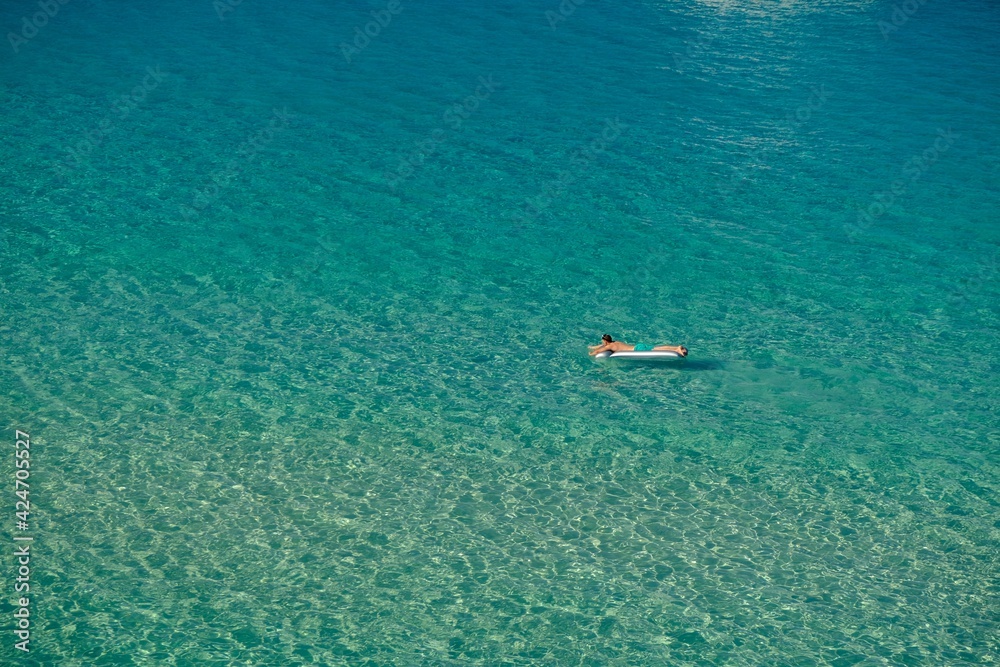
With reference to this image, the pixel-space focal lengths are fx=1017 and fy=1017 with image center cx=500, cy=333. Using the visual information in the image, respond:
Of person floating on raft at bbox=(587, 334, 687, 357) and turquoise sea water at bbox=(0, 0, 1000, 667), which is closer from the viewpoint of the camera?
turquoise sea water at bbox=(0, 0, 1000, 667)

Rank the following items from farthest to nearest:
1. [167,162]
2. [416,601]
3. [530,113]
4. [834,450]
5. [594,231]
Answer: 1. [530,113]
2. [167,162]
3. [594,231]
4. [834,450]
5. [416,601]

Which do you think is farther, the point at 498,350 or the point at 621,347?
the point at 498,350

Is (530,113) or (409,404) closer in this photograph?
(409,404)

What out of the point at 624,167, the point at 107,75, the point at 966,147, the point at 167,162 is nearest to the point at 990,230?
the point at 966,147

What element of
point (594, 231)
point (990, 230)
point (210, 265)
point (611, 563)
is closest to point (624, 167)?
point (594, 231)

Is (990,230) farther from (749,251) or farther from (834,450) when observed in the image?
(834,450)

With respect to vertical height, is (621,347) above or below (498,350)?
above

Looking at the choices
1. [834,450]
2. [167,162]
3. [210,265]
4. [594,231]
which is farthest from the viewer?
[167,162]

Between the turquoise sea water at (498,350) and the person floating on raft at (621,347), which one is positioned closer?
the turquoise sea water at (498,350)
